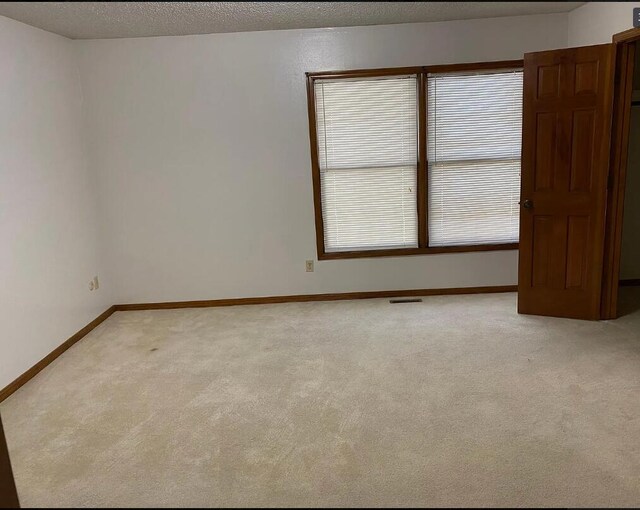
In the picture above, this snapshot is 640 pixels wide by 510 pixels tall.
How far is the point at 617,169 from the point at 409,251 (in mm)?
1770

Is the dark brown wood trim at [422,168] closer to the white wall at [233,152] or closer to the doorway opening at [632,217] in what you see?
the white wall at [233,152]

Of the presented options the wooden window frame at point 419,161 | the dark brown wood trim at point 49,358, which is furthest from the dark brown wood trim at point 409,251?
the dark brown wood trim at point 49,358

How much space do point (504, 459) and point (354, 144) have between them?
9.80 ft

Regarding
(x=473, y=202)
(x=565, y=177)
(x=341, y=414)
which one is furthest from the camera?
(x=473, y=202)

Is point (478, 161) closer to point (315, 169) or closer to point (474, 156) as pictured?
point (474, 156)

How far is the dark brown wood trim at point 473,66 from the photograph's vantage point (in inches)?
170

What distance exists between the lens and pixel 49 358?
365 centimetres

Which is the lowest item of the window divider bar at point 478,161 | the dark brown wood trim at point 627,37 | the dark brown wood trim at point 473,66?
the window divider bar at point 478,161

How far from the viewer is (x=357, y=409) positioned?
277 cm

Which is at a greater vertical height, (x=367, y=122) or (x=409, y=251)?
(x=367, y=122)

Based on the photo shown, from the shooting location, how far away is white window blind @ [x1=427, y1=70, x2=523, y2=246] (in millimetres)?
4414

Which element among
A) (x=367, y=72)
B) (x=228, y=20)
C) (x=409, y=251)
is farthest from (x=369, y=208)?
(x=228, y=20)

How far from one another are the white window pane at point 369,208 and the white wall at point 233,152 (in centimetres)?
18

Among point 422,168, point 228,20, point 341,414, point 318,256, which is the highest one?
point 228,20
